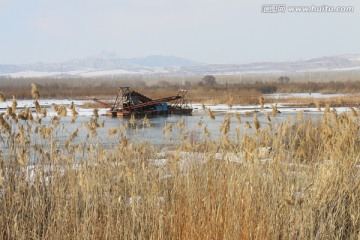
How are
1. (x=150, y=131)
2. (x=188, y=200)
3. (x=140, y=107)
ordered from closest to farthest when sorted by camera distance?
(x=188, y=200) → (x=150, y=131) → (x=140, y=107)

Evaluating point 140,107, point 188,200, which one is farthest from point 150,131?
point 188,200

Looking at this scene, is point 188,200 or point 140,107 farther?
point 140,107

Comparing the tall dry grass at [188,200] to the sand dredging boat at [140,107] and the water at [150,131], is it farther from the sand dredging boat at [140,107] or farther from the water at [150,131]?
the sand dredging boat at [140,107]

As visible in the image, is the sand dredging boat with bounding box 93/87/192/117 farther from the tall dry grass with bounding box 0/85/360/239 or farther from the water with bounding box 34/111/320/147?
the tall dry grass with bounding box 0/85/360/239

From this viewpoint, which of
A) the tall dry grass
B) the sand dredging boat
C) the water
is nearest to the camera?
the tall dry grass

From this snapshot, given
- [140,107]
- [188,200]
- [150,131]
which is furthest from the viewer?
[140,107]

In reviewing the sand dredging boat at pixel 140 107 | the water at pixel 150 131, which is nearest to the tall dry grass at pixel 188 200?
the water at pixel 150 131

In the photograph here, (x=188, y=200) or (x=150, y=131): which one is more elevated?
(x=188, y=200)

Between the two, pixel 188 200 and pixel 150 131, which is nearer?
pixel 188 200

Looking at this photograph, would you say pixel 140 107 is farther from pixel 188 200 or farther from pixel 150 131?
pixel 188 200

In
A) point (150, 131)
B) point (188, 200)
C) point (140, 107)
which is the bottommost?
point (150, 131)

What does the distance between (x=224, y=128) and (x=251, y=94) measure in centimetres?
3577

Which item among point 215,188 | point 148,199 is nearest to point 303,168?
point 215,188

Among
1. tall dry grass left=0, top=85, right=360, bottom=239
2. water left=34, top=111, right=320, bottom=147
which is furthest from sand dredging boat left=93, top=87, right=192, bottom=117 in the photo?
tall dry grass left=0, top=85, right=360, bottom=239
